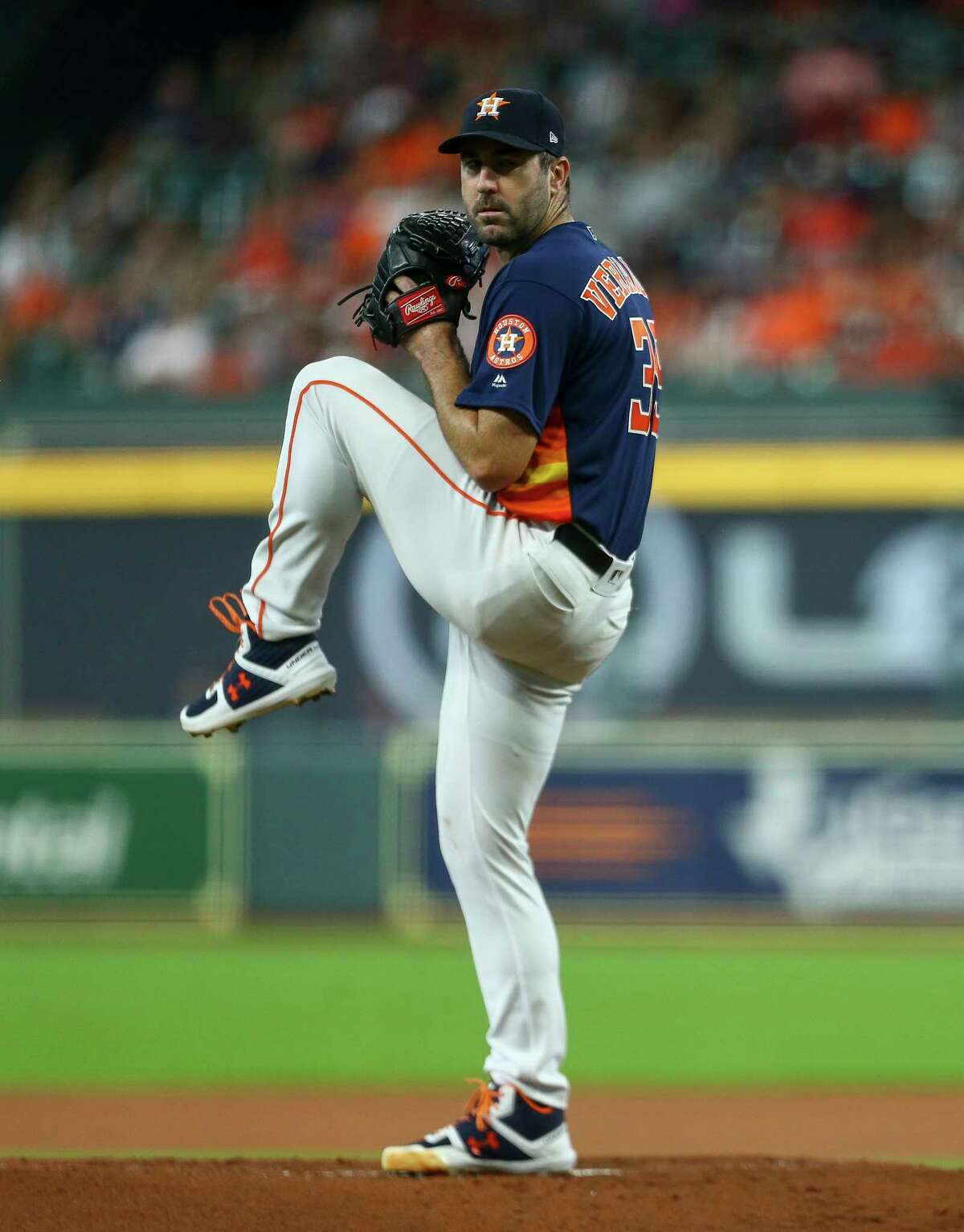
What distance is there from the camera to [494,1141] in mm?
3650

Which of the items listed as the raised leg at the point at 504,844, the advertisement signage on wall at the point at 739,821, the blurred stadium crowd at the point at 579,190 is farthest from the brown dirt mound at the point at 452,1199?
the blurred stadium crowd at the point at 579,190

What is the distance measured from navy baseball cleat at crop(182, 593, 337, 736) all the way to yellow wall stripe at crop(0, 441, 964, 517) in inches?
250

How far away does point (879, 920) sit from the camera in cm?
1005

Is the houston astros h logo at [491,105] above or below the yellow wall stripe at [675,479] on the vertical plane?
above

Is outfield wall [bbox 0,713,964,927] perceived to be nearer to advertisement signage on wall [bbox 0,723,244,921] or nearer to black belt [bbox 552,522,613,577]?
advertisement signage on wall [bbox 0,723,244,921]

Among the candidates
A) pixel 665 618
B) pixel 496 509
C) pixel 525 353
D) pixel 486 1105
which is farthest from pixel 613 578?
pixel 665 618

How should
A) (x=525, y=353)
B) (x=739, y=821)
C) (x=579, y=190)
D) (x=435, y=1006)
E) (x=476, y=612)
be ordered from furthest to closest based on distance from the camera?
(x=579, y=190)
(x=739, y=821)
(x=435, y=1006)
(x=476, y=612)
(x=525, y=353)

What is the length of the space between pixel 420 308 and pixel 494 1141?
5.35 feet

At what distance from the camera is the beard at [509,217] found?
3.48 meters

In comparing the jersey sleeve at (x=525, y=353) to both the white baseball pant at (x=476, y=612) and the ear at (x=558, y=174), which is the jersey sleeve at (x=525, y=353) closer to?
the white baseball pant at (x=476, y=612)

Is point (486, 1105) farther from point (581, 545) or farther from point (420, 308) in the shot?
point (420, 308)

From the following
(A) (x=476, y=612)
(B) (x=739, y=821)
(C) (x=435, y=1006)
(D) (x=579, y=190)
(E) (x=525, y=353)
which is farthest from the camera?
(D) (x=579, y=190)

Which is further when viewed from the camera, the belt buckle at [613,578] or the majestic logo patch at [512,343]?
the belt buckle at [613,578]

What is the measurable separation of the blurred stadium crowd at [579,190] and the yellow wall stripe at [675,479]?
1.27 feet
